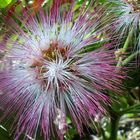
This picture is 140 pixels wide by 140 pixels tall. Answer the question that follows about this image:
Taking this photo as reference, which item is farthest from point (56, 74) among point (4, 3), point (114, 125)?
point (114, 125)

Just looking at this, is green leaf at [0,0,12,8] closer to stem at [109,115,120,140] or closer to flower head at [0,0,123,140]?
flower head at [0,0,123,140]

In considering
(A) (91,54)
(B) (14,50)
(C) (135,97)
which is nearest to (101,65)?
(A) (91,54)

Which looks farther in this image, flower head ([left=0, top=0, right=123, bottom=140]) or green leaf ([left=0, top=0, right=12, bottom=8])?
green leaf ([left=0, top=0, right=12, bottom=8])

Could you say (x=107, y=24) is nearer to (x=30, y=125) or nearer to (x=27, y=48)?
(x=27, y=48)

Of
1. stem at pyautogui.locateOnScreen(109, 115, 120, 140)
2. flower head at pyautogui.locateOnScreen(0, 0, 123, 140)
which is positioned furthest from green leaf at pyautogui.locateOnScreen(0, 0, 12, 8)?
stem at pyautogui.locateOnScreen(109, 115, 120, 140)

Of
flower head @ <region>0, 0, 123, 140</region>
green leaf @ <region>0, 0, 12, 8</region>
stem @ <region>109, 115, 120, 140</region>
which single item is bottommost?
stem @ <region>109, 115, 120, 140</region>

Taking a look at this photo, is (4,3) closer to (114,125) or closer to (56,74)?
(56,74)

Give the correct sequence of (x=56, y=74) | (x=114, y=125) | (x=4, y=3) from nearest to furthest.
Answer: (x=56, y=74) < (x=4, y=3) < (x=114, y=125)

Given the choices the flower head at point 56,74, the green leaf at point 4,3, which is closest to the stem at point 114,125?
the flower head at point 56,74
